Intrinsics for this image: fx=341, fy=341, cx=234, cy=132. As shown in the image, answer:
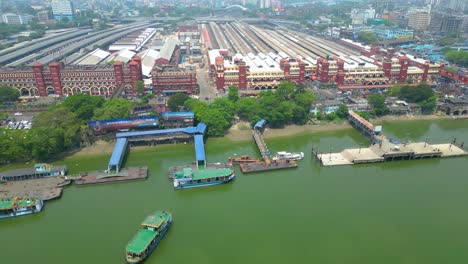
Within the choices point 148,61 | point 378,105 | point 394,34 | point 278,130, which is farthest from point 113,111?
point 394,34

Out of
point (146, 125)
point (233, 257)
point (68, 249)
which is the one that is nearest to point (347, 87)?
point (146, 125)

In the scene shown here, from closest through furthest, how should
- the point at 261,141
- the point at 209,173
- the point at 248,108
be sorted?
the point at 209,173 < the point at 261,141 < the point at 248,108

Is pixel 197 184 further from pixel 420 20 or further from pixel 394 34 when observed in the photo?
pixel 420 20

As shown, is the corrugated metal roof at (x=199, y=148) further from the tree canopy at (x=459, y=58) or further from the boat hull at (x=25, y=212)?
the tree canopy at (x=459, y=58)

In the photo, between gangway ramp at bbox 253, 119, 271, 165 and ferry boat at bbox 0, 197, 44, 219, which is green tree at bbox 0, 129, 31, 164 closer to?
ferry boat at bbox 0, 197, 44, 219

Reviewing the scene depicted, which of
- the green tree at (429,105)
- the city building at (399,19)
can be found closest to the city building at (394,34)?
the city building at (399,19)

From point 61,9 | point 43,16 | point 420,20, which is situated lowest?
point 420,20

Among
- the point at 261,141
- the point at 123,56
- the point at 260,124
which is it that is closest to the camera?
the point at 261,141
